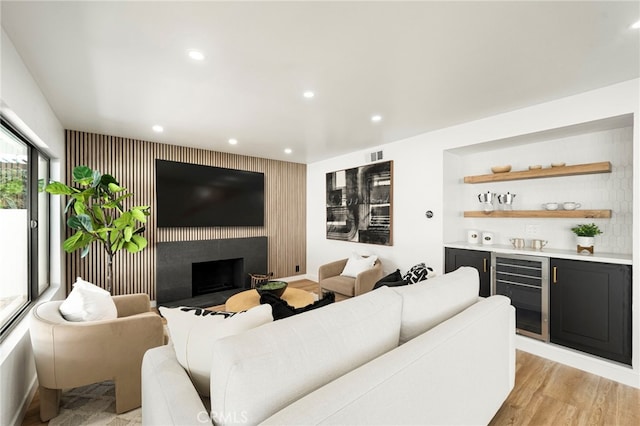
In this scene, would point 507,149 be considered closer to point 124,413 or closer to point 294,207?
point 294,207

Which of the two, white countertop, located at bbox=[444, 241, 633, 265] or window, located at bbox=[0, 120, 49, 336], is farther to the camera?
white countertop, located at bbox=[444, 241, 633, 265]

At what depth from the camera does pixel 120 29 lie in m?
1.72

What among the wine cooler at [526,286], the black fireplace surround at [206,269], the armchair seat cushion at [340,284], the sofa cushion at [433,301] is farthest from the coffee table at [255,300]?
the wine cooler at [526,286]

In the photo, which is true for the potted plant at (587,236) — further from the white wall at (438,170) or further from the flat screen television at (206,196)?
the flat screen television at (206,196)

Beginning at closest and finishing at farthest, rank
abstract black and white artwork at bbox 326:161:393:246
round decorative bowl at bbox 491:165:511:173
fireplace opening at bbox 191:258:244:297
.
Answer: round decorative bowl at bbox 491:165:511:173, abstract black and white artwork at bbox 326:161:393:246, fireplace opening at bbox 191:258:244:297

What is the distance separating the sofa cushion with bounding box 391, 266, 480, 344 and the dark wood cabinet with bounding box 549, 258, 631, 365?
1.43m

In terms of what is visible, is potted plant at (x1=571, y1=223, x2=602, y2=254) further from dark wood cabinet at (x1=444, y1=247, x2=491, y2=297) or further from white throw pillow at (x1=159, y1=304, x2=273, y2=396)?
white throw pillow at (x1=159, y1=304, x2=273, y2=396)

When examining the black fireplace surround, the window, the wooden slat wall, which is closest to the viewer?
the window

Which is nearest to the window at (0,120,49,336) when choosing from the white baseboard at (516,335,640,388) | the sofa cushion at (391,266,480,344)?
the sofa cushion at (391,266,480,344)

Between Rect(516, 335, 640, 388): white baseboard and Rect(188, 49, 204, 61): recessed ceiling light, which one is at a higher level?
Rect(188, 49, 204, 61): recessed ceiling light

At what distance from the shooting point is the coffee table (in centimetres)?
292

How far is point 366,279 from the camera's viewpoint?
3777mm

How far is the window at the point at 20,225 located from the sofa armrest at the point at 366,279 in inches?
125

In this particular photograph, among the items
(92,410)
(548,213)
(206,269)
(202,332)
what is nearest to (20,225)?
(92,410)
